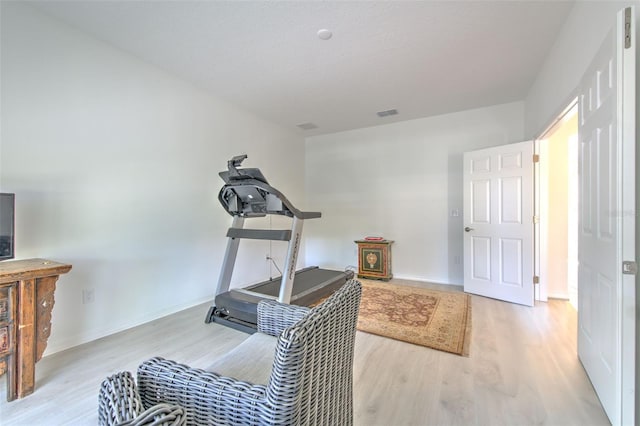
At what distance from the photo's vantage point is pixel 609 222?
1.42 m

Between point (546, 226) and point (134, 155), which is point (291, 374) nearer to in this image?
point (134, 155)

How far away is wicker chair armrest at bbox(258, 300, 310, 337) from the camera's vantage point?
1.37 m

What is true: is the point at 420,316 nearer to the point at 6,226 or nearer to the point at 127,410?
the point at 127,410

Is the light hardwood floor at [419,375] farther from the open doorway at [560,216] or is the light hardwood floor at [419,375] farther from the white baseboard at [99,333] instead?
the open doorway at [560,216]

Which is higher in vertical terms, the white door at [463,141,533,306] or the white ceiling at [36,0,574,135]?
the white ceiling at [36,0,574,135]

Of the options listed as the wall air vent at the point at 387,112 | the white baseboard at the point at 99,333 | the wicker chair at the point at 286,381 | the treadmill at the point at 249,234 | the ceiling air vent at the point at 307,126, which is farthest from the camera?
the ceiling air vent at the point at 307,126

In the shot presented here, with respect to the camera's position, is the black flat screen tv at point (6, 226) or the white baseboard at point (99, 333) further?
the white baseboard at point (99, 333)

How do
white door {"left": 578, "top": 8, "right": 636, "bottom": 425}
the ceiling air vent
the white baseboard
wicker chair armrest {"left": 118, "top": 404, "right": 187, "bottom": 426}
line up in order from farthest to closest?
1. the ceiling air vent
2. the white baseboard
3. white door {"left": 578, "top": 8, "right": 636, "bottom": 425}
4. wicker chair armrest {"left": 118, "top": 404, "right": 187, "bottom": 426}

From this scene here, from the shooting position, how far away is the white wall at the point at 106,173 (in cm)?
199

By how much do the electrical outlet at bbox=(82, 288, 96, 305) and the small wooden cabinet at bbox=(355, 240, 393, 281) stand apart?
346cm

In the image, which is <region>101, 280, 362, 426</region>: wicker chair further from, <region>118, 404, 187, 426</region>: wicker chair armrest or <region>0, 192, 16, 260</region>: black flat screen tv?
<region>0, 192, 16, 260</region>: black flat screen tv

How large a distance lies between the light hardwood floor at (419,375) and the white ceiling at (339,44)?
2.64 m

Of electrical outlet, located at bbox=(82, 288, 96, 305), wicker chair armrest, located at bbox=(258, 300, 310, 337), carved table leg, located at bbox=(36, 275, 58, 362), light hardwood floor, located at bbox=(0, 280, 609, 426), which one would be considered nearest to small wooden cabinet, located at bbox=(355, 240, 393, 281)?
light hardwood floor, located at bbox=(0, 280, 609, 426)

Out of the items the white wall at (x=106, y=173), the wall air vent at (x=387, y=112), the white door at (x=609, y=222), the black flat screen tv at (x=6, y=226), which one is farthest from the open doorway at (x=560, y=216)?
the black flat screen tv at (x=6, y=226)
